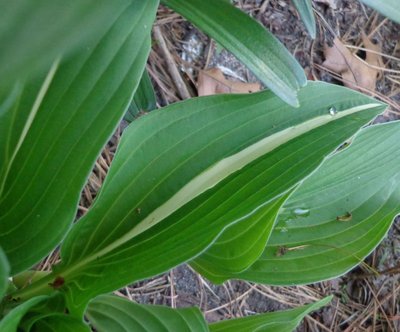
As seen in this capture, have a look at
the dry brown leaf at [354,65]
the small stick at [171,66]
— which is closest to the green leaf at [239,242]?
the small stick at [171,66]

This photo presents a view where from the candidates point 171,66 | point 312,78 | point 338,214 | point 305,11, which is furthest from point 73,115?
point 312,78

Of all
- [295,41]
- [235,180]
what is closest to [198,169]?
[235,180]

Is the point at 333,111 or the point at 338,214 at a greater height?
the point at 333,111

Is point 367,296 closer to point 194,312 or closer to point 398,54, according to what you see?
point 398,54

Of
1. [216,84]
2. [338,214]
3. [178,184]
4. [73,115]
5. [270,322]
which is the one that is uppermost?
[216,84]

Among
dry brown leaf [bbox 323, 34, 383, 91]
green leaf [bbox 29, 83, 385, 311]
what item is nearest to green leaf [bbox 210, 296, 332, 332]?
green leaf [bbox 29, 83, 385, 311]

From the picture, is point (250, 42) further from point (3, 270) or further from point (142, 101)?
point (142, 101)
